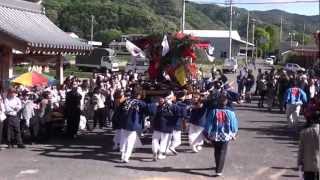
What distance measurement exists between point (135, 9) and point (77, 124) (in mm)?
134486

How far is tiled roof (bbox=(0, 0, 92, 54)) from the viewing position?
17766 millimetres

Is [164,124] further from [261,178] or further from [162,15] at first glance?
[162,15]

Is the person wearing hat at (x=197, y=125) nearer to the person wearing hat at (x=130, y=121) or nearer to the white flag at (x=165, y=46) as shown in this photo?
the white flag at (x=165, y=46)

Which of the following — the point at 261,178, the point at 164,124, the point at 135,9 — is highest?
the point at 135,9

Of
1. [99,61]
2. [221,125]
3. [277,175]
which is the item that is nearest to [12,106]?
[221,125]

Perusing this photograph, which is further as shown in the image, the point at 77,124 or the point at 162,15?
the point at 162,15

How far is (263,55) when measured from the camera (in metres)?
157

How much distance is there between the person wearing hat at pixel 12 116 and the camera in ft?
50.9

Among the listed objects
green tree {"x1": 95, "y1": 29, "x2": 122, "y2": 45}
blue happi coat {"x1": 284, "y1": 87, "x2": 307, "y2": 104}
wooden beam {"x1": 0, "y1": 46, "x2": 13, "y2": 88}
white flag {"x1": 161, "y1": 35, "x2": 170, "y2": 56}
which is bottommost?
blue happi coat {"x1": 284, "y1": 87, "x2": 307, "y2": 104}

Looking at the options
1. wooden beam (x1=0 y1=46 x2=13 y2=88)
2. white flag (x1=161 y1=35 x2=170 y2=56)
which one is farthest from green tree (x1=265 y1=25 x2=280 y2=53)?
white flag (x1=161 y1=35 x2=170 y2=56)

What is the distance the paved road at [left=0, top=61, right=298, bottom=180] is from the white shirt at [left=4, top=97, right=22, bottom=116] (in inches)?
38.6

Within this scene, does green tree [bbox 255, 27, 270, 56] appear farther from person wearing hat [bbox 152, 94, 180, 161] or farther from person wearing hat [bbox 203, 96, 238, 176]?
person wearing hat [bbox 203, 96, 238, 176]

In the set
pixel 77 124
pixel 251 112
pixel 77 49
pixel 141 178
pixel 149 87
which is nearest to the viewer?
pixel 141 178

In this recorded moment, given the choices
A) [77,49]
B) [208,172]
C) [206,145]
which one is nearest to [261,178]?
[208,172]
